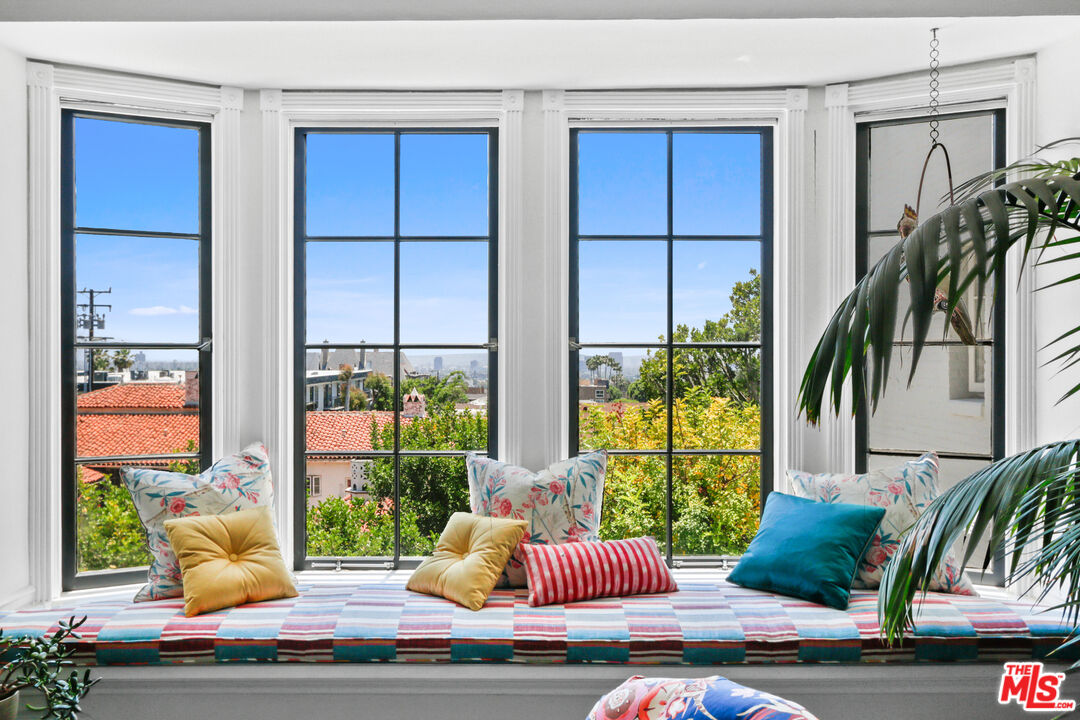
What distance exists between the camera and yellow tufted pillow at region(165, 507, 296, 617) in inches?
91.3

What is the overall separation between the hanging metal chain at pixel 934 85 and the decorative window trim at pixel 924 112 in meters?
0.03

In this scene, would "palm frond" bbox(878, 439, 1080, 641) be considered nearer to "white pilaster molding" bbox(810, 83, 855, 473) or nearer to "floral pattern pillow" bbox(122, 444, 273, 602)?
"white pilaster molding" bbox(810, 83, 855, 473)

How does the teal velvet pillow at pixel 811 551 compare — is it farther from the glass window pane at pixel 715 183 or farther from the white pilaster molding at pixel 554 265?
the glass window pane at pixel 715 183

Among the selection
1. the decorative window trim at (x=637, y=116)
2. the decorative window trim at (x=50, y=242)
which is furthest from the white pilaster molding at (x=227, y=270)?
the decorative window trim at (x=637, y=116)

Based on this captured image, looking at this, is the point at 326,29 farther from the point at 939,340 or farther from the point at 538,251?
the point at 939,340

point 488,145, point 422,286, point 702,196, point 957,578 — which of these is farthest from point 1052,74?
point 422,286

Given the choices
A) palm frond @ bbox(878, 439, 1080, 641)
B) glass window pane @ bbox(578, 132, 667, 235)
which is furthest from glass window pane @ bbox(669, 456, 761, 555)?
palm frond @ bbox(878, 439, 1080, 641)

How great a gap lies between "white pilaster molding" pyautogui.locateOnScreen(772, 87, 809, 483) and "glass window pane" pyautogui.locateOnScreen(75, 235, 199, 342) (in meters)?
2.38

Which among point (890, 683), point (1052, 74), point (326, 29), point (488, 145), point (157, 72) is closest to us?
point (890, 683)

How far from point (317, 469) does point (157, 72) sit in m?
1.66

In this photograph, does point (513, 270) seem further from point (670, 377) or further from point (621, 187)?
point (670, 377)

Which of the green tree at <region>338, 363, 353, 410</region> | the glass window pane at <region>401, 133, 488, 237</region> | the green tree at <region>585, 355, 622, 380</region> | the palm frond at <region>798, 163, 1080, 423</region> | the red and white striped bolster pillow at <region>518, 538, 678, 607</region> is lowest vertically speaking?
the red and white striped bolster pillow at <region>518, 538, 678, 607</region>

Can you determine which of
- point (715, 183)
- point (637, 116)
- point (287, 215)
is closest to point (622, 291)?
point (715, 183)

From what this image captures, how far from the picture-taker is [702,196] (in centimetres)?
297
